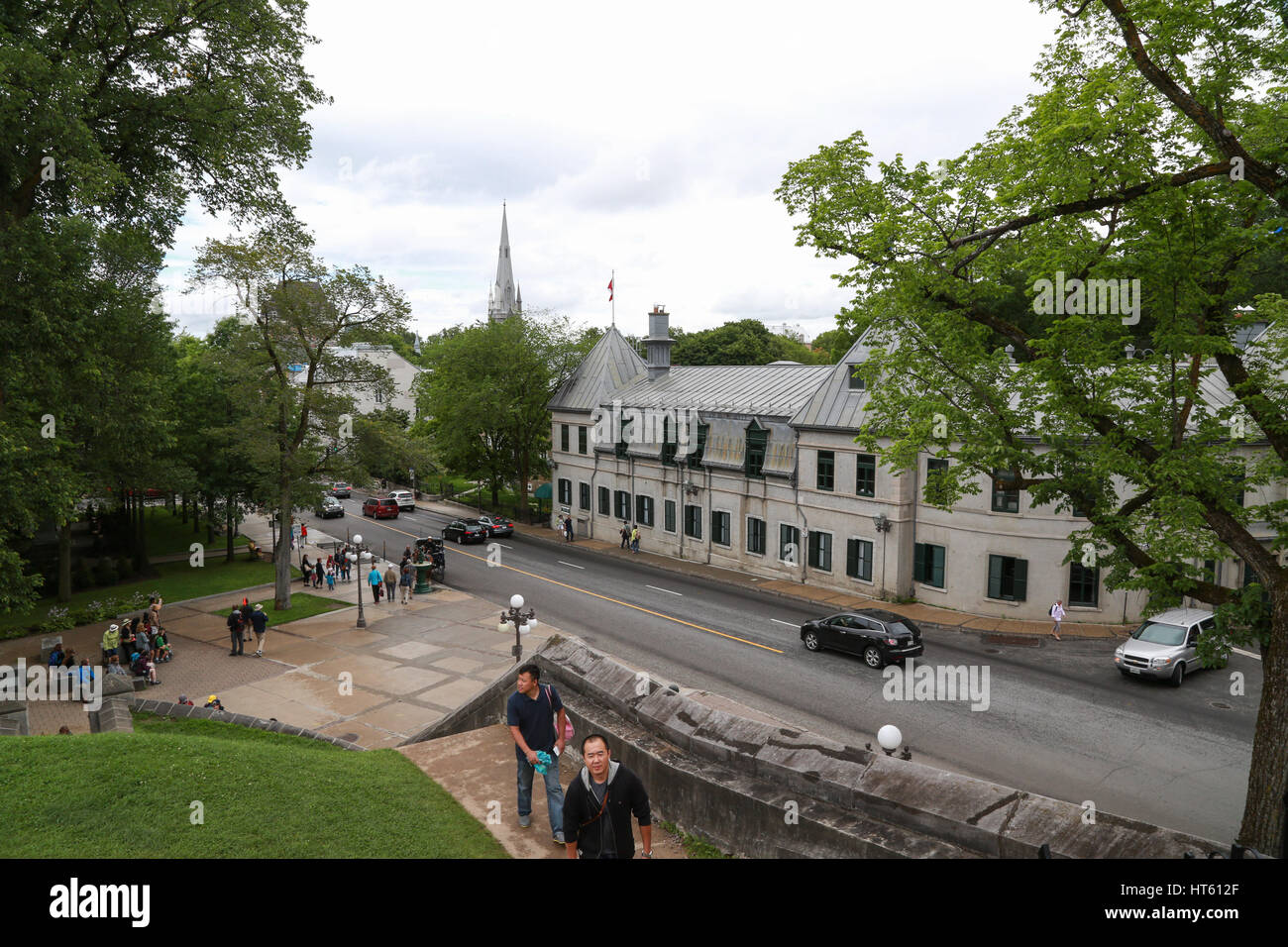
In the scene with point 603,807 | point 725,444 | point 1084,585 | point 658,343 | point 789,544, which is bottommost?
point 1084,585

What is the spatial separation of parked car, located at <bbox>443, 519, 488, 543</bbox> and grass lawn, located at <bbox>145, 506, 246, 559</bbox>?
503 inches

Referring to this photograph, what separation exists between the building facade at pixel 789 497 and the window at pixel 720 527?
0.09 metres

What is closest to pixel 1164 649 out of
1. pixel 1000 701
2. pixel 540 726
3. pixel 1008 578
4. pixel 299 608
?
pixel 1000 701

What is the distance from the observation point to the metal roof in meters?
48.6

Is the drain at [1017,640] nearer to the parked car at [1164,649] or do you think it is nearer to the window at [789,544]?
the parked car at [1164,649]

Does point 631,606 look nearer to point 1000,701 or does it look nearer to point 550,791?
point 1000,701

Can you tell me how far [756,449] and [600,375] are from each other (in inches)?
614

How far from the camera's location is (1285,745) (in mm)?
9273

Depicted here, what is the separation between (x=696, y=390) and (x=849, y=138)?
29.7 meters

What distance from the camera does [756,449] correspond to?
36.7m

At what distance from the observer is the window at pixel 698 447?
39.7m
